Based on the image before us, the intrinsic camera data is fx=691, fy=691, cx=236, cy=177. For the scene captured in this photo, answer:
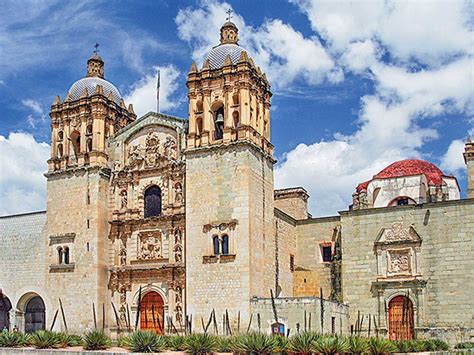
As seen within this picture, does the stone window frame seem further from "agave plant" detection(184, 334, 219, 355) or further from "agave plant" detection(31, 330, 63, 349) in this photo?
"agave plant" detection(31, 330, 63, 349)

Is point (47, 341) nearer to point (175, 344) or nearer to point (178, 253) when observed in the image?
point (175, 344)

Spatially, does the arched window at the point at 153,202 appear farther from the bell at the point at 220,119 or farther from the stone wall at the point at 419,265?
the stone wall at the point at 419,265

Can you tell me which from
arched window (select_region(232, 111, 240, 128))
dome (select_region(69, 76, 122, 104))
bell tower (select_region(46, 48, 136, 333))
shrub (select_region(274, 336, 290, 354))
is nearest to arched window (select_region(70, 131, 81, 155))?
bell tower (select_region(46, 48, 136, 333))

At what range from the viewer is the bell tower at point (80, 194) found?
34094 millimetres

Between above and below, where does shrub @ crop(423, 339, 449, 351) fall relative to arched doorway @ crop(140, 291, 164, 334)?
below

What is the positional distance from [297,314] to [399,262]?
5.54 meters

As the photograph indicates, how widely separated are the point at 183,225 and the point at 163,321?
15.4 ft

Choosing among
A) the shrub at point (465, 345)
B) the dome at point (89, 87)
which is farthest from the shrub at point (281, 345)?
the dome at point (89, 87)

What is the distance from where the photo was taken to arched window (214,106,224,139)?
111 feet

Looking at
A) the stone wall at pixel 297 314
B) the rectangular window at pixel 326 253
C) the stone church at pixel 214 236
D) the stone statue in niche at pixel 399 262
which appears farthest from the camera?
the rectangular window at pixel 326 253

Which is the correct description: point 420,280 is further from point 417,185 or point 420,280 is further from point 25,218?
point 25,218

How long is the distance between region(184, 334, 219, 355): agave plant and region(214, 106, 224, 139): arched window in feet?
40.0

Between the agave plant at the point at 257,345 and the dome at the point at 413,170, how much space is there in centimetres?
1760

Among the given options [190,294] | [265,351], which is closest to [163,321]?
[190,294]
